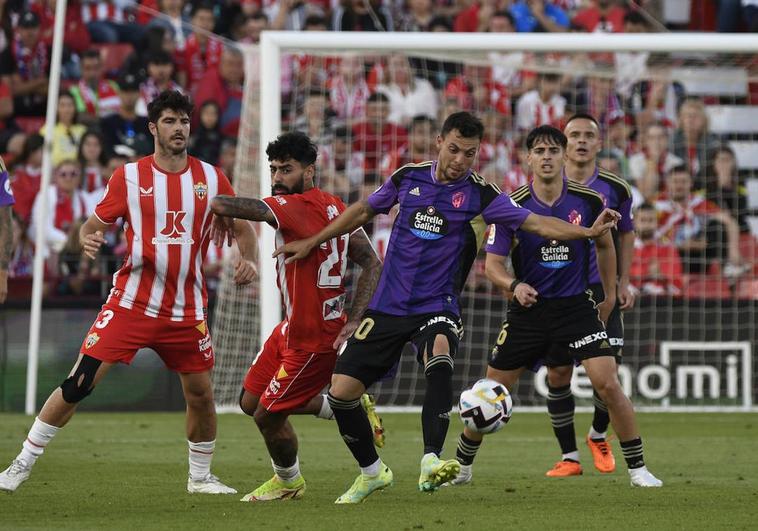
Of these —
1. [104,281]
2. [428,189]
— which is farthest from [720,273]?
[428,189]

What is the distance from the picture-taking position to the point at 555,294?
9.34 m

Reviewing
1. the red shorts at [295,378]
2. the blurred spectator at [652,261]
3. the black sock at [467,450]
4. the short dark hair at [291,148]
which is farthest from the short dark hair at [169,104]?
the blurred spectator at [652,261]

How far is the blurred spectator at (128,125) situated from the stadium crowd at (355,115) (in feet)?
0.07

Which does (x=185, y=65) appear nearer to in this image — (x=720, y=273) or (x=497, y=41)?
(x=497, y=41)

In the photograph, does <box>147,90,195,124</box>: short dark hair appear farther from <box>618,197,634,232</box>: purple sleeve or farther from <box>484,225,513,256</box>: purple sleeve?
<box>618,197,634,232</box>: purple sleeve

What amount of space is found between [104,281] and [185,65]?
16.7 ft

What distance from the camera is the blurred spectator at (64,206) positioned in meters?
17.1

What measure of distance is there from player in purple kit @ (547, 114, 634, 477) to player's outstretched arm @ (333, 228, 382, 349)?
88.2 inches

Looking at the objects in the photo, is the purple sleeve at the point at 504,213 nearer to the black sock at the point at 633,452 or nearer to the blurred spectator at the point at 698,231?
the black sock at the point at 633,452

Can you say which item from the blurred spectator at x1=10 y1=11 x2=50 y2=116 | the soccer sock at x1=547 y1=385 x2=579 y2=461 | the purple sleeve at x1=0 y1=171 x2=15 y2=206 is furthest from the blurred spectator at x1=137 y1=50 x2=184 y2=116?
the purple sleeve at x1=0 y1=171 x2=15 y2=206

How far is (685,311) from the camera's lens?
54.2ft

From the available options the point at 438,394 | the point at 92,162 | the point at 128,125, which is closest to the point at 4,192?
the point at 438,394

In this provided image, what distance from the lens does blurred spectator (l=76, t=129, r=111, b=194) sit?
58.8 ft

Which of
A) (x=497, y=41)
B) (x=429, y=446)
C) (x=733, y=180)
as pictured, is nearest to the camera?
(x=429, y=446)
